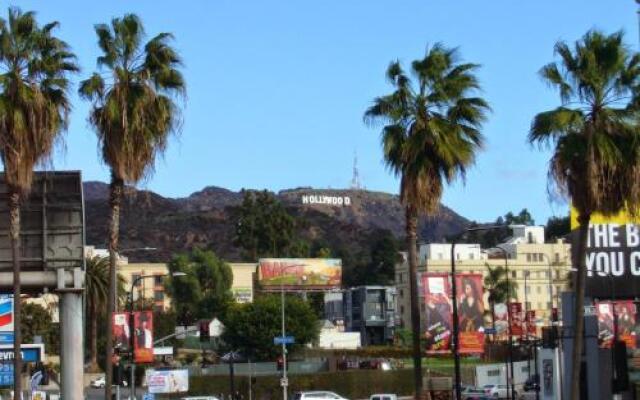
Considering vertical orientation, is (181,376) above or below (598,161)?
below

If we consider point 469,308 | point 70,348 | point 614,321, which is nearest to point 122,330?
point 469,308

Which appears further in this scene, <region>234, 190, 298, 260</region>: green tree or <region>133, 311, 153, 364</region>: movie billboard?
<region>234, 190, 298, 260</region>: green tree

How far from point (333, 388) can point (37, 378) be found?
52978mm

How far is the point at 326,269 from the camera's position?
6063 inches

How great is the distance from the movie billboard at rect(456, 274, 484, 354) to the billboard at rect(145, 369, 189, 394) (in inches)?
1095

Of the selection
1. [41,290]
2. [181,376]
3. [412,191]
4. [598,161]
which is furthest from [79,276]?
[181,376]

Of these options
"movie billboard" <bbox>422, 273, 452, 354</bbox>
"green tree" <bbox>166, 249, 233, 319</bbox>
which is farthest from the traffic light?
"green tree" <bbox>166, 249, 233, 319</bbox>

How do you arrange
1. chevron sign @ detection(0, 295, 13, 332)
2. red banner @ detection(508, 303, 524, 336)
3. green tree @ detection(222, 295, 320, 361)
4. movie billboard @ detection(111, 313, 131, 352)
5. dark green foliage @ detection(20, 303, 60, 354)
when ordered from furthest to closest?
1. green tree @ detection(222, 295, 320, 361)
2. dark green foliage @ detection(20, 303, 60, 354)
3. red banner @ detection(508, 303, 524, 336)
4. chevron sign @ detection(0, 295, 13, 332)
5. movie billboard @ detection(111, 313, 131, 352)

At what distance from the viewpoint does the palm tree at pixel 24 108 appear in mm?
32438

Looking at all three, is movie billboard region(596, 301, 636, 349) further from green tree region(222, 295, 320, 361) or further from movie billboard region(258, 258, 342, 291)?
movie billboard region(258, 258, 342, 291)

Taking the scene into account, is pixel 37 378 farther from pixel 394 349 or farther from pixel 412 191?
pixel 394 349

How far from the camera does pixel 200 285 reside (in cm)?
16900

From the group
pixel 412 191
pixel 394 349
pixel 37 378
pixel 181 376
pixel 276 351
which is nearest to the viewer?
pixel 412 191

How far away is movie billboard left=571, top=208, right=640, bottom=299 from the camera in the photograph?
4788cm
